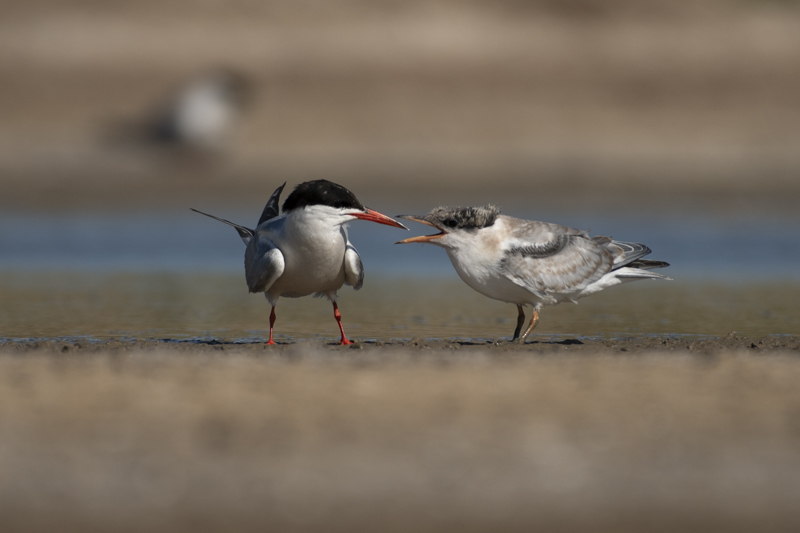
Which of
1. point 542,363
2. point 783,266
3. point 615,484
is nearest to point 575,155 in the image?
point 783,266

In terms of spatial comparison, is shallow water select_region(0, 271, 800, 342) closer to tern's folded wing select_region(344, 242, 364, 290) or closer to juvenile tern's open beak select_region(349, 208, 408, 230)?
tern's folded wing select_region(344, 242, 364, 290)

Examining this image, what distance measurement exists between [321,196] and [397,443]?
2.63m

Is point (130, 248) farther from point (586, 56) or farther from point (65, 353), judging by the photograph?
point (586, 56)

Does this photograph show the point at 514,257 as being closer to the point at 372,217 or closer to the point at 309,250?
the point at 372,217

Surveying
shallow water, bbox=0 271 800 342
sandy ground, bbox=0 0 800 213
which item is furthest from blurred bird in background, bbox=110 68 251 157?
shallow water, bbox=0 271 800 342

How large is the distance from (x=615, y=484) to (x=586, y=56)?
2181 centimetres

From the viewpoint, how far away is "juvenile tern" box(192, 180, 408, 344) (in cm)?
637

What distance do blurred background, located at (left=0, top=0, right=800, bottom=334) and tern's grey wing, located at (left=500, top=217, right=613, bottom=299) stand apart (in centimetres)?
382

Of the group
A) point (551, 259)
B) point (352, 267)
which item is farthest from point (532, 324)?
point (352, 267)

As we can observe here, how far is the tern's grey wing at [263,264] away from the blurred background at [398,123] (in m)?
3.60

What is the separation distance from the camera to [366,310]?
8.50 metres

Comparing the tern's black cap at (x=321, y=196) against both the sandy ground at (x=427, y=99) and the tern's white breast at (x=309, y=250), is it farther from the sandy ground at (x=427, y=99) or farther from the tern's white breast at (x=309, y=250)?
the sandy ground at (x=427, y=99)

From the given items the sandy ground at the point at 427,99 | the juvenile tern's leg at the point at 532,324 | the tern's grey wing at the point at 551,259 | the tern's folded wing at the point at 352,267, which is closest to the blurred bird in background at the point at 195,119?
the sandy ground at the point at 427,99

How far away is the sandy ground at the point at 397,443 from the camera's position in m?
3.46
